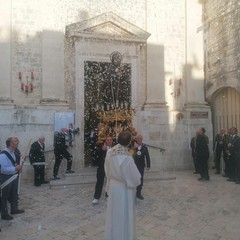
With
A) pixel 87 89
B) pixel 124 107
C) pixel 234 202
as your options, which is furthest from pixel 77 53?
pixel 234 202

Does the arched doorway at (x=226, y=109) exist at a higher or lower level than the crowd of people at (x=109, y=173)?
higher

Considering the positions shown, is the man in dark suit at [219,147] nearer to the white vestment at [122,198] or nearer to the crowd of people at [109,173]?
the crowd of people at [109,173]

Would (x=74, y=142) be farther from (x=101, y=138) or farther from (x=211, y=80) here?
(x=211, y=80)

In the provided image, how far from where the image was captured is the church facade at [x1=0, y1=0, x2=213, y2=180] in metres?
11.2

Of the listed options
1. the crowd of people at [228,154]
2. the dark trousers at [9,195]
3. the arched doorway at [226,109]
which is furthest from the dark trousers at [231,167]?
the dark trousers at [9,195]

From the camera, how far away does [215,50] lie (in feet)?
42.1

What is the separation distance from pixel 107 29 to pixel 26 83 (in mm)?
3629

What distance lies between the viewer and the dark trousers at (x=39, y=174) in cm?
995

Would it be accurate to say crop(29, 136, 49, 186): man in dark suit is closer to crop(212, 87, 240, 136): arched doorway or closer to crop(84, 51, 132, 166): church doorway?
crop(84, 51, 132, 166): church doorway

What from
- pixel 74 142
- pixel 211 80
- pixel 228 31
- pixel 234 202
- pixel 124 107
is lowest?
pixel 234 202

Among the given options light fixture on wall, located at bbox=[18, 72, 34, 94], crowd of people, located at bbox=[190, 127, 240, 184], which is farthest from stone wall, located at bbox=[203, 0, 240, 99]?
light fixture on wall, located at bbox=[18, 72, 34, 94]

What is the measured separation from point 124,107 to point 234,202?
5.94 meters

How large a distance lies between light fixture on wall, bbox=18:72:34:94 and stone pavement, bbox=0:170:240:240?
344 centimetres

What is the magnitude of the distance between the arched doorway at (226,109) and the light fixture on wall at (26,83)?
7219 mm
